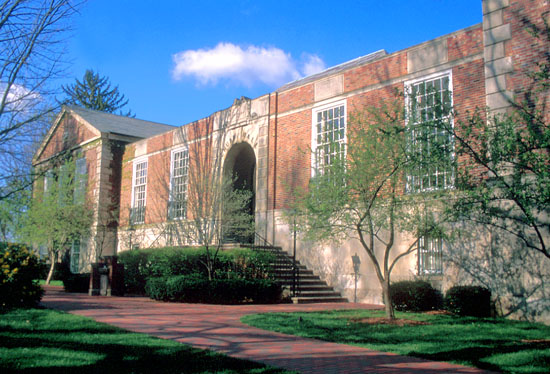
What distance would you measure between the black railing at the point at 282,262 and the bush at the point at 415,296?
3.80m

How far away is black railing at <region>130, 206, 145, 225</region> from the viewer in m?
27.7

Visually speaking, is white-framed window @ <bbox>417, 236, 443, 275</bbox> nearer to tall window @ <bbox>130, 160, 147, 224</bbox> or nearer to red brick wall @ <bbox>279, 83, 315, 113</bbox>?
red brick wall @ <bbox>279, 83, 315, 113</bbox>

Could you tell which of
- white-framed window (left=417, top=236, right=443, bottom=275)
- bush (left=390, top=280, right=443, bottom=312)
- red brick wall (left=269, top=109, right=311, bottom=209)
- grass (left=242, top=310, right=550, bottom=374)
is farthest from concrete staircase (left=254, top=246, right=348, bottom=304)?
grass (left=242, top=310, right=550, bottom=374)

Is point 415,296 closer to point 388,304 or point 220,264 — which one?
point 388,304

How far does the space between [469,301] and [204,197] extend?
1074 centimetres

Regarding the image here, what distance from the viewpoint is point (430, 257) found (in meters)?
15.1

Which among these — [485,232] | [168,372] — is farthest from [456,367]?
[485,232]

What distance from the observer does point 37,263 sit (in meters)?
13.0

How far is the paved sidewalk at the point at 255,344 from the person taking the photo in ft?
22.5

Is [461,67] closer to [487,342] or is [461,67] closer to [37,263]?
[487,342]

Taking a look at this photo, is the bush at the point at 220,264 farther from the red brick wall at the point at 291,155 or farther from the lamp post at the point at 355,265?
the red brick wall at the point at 291,155

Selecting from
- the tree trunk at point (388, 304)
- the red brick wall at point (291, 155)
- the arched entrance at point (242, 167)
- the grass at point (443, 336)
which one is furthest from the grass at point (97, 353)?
the arched entrance at point (242, 167)

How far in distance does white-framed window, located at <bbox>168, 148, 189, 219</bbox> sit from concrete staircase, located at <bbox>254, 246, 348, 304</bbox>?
6.77m

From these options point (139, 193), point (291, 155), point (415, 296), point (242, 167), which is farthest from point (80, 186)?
point (415, 296)
